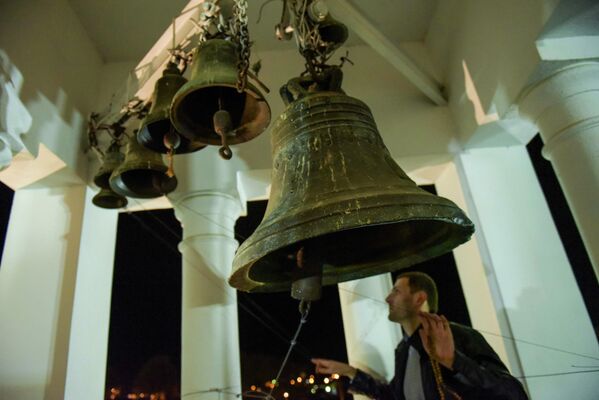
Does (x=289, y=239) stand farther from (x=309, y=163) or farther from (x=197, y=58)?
(x=197, y=58)

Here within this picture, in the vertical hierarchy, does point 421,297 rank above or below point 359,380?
above

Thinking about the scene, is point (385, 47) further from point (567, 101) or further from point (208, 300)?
point (208, 300)

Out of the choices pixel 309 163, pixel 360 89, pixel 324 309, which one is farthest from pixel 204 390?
pixel 324 309

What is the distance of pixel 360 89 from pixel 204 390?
2.34 metres

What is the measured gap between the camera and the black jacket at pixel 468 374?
1.60 m

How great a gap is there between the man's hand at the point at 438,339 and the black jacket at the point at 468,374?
0.12 feet

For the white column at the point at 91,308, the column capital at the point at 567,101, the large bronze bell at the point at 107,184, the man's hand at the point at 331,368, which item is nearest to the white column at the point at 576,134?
the column capital at the point at 567,101

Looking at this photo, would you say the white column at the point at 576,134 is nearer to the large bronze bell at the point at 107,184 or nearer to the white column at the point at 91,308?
the large bronze bell at the point at 107,184

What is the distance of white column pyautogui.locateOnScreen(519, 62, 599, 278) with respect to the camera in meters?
2.04

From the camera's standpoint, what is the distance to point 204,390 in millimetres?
2645

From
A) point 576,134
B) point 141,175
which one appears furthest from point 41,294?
point 576,134

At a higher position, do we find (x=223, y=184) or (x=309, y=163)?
(x=223, y=184)

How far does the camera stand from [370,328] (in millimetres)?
2932

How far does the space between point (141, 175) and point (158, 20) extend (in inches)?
57.9
